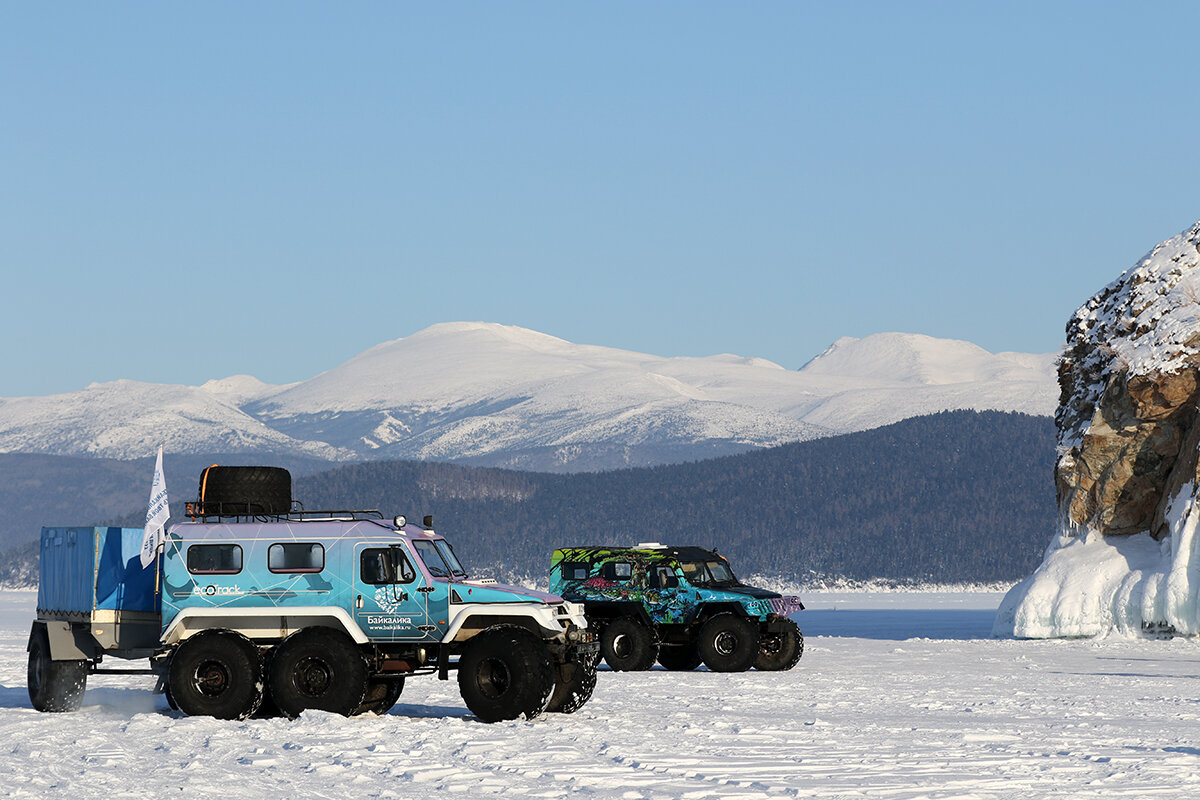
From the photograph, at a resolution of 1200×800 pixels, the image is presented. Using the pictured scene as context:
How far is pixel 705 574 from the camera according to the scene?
101 ft

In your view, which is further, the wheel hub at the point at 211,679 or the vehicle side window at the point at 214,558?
the vehicle side window at the point at 214,558

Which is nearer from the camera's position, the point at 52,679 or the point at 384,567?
the point at 384,567

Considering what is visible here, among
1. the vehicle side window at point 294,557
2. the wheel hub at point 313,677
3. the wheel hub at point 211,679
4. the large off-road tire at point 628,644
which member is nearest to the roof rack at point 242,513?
the vehicle side window at point 294,557

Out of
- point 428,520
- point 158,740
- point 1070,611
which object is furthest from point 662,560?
Result: point 1070,611

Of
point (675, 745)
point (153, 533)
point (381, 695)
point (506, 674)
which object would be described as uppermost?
point (153, 533)

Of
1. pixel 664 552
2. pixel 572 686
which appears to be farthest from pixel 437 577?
pixel 664 552

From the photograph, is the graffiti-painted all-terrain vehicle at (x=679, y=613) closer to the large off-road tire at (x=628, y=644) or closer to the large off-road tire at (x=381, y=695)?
the large off-road tire at (x=628, y=644)

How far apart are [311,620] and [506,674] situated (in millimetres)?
2741

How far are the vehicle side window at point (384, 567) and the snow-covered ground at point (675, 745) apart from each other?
182 cm

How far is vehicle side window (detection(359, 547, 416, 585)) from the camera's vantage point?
67.2 ft

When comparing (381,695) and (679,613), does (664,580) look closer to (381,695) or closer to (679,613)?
(679,613)

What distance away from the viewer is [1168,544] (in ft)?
137

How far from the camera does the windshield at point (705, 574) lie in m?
30.7

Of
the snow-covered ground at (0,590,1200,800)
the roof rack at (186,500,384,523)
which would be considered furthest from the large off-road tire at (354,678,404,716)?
the roof rack at (186,500,384,523)
